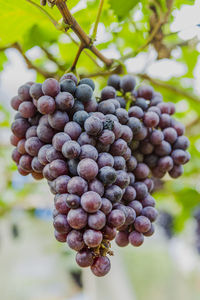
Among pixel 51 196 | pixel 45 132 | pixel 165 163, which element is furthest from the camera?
pixel 51 196

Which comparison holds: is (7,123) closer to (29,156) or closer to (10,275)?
(29,156)

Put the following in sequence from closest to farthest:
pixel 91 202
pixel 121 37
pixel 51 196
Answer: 1. pixel 91 202
2. pixel 121 37
3. pixel 51 196

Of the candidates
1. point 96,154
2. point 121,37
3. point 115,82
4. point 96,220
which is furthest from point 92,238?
point 121,37

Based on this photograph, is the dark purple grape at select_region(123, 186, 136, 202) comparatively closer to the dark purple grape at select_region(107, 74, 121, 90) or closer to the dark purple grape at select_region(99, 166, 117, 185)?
the dark purple grape at select_region(99, 166, 117, 185)

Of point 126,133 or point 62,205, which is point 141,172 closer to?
point 126,133

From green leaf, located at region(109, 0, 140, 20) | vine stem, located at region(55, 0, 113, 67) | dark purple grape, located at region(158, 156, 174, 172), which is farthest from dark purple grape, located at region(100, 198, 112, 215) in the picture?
green leaf, located at region(109, 0, 140, 20)

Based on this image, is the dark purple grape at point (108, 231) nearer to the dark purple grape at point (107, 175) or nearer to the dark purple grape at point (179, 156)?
the dark purple grape at point (107, 175)

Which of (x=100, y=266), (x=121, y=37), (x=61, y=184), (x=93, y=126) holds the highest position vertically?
(x=121, y=37)

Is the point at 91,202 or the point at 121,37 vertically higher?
the point at 121,37
